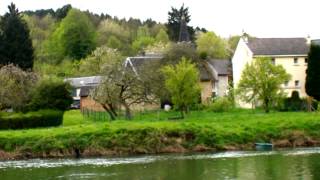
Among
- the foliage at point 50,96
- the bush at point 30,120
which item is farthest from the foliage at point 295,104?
the bush at point 30,120

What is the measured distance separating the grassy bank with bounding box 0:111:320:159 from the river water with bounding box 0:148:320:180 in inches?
114

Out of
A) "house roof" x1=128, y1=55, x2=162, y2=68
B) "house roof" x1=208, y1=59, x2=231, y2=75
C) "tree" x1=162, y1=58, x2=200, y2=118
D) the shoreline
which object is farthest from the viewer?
"house roof" x1=208, y1=59, x2=231, y2=75

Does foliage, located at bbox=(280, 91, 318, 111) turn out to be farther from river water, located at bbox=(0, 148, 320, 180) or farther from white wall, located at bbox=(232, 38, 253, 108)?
river water, located at bbox=(0, 148, 320, 180)

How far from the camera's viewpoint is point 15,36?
9394 cm

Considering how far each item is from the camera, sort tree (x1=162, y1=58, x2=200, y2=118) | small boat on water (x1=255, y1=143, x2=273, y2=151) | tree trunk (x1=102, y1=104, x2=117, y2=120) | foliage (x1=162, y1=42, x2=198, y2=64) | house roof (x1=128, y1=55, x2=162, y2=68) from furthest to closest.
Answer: house roof (x1=128, y1=55, x2=162, y2=68) → foliage (x1=162, y1=42, x2=198, y2=64) → tree trunk (x1=102, y1=104, x2=117, y2=120) → tree (x1=162, y1=58, x2=200, y2=118) → small boat on water (x1=255, y1=143, x2=273, y2=151)

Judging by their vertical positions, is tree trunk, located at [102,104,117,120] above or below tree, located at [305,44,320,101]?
below

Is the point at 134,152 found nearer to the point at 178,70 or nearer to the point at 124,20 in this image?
the point at 178,70

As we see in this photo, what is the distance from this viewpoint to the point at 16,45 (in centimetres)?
9300

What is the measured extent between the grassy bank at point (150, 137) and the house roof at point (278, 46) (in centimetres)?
2727

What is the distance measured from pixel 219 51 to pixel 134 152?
74586 millimetres

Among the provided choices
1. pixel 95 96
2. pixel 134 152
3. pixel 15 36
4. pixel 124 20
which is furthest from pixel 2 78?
pixel 124 20

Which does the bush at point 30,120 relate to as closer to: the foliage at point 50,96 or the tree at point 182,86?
the foliage at point 50,96

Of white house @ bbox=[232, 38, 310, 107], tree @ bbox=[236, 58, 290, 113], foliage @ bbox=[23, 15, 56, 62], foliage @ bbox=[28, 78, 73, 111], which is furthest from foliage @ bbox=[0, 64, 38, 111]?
foliage @ bbox=[23, 15, 56, 62]

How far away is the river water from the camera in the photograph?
35812 millimetres
